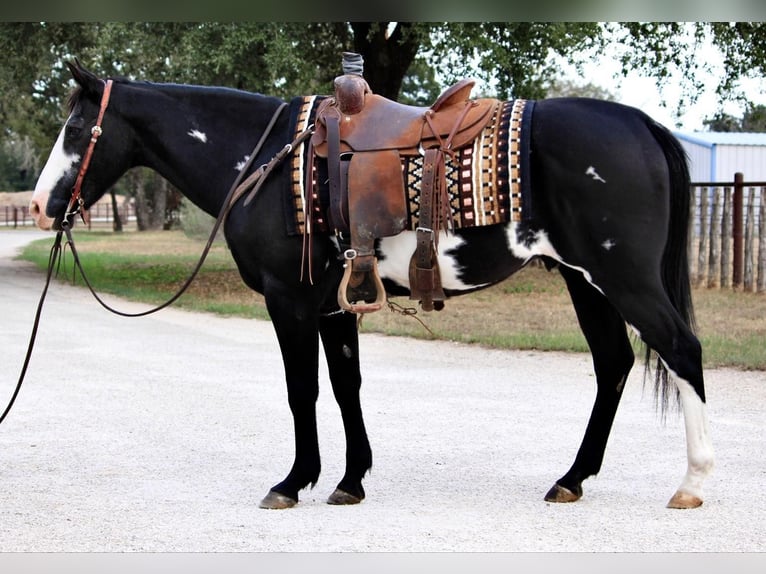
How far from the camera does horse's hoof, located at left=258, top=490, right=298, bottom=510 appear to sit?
16.1ft

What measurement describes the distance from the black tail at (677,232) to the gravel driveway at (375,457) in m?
0.90

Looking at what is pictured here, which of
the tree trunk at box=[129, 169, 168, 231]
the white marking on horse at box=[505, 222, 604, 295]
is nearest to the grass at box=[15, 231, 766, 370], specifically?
the white marking on horse at box=[505, 222, 604, 295]

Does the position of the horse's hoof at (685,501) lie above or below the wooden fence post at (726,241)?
below

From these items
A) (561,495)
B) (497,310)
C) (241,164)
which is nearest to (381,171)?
(241,164)

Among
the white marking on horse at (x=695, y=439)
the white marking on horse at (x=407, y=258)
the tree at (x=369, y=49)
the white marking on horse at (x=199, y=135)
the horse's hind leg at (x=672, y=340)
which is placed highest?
the tree at (x=369, y=49)

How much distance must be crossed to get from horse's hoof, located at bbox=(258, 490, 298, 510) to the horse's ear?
2.16 m

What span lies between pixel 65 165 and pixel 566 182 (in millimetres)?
2428

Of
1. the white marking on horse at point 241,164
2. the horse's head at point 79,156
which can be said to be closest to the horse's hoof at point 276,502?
the white marking on horse at point 241,164

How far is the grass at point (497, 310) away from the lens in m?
10.2

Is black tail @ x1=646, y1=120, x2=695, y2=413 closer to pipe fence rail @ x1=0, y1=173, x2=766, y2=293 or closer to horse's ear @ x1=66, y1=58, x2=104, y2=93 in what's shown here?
horse's ear @ x1=66, y1=58, x2=104, y2=93

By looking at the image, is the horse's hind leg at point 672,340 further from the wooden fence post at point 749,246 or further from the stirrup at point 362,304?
the wooden fence post at point 749,246

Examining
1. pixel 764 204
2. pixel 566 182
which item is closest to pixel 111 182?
pixel 566 182

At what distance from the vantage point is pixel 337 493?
5.02 meters

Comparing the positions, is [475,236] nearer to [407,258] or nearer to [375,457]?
[407,258]
